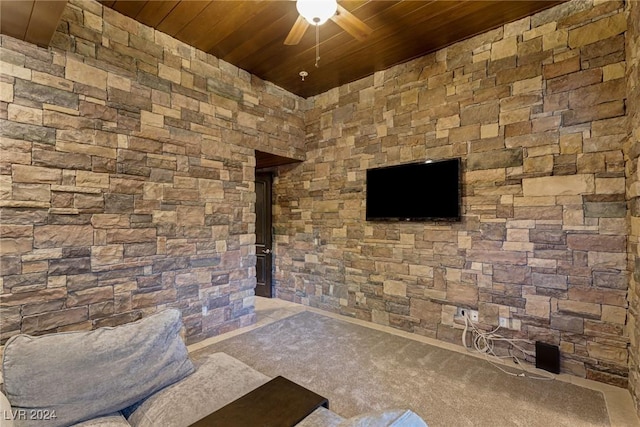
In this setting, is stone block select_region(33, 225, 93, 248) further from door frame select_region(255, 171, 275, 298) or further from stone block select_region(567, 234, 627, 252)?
stone block select_region(567, 234, 627, 252)

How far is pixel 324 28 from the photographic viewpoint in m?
2.92

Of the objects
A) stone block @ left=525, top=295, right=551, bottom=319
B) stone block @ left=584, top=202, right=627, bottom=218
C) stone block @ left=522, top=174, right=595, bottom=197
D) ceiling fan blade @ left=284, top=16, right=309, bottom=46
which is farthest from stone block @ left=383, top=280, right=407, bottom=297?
ceiling fan blade @ left=284, top=16, right=309, bottom=46

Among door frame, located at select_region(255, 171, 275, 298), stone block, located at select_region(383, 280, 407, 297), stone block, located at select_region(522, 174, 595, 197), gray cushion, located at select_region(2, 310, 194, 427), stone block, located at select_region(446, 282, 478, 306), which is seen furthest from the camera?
door frame, located at select_region(255, 171, 275, 298)

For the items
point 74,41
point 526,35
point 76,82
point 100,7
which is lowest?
point 76,82

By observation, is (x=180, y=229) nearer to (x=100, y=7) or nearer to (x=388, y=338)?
(x=100, y=7)

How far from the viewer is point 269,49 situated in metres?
3.30

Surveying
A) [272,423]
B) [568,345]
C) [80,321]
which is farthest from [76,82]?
[568,345]

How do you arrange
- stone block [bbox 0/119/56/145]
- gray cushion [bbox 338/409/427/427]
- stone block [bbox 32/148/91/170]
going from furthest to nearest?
stone block [bbox 32/148/91/170] → stone block [bbox 0/119/56/145] → gray cushion [bbox 338/409/427/427]

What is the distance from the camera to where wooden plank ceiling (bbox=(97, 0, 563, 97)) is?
2.65 m

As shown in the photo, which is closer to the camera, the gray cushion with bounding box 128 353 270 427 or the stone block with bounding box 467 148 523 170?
the gray cushion with bounding box 128 353 270 427

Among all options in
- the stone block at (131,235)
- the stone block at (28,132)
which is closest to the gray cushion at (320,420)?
the stone block at (131,235)

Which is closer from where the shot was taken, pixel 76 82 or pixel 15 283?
pixel 15 283

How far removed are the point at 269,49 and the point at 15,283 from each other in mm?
3100

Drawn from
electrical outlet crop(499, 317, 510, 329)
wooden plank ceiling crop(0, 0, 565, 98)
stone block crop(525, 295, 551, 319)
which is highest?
wooden plank ceiling crop(0, 0, 565, 98)
